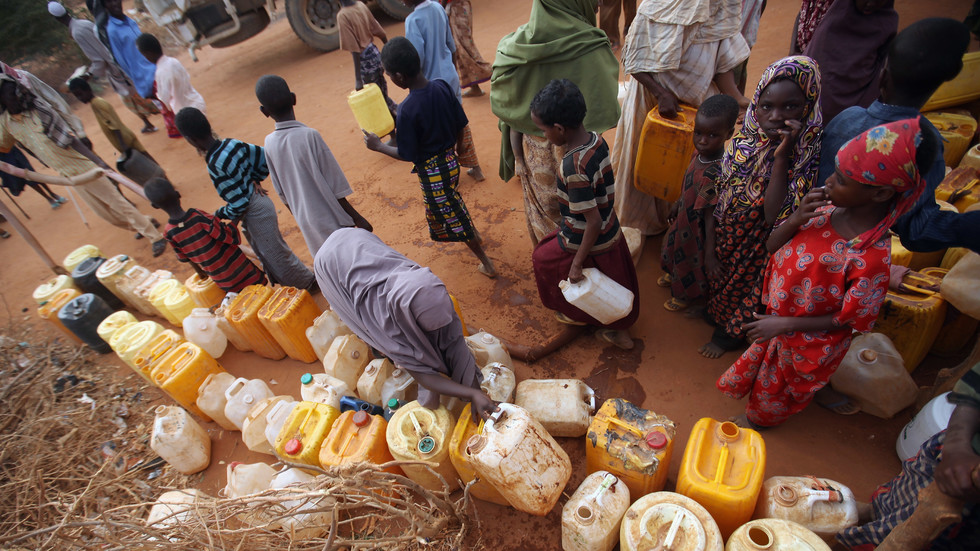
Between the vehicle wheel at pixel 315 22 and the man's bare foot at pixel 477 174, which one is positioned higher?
the vehicle wheel at pixel 315 22

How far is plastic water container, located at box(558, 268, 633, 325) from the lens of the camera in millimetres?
2504

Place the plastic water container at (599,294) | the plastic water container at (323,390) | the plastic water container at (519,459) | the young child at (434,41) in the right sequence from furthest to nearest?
the young child at (434,41), the plastic water container at (323,390), the plastic water container at (599,294), the plastic water container at (519,459)

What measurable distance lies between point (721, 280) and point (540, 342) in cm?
124

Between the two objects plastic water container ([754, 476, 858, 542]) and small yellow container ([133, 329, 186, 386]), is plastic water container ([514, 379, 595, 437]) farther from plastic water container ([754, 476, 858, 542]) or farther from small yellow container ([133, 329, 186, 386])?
small yellow container ([133, 329, 186, 386])

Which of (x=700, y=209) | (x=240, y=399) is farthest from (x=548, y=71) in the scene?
(x=240, y=399)

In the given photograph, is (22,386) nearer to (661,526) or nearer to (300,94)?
(661,526)

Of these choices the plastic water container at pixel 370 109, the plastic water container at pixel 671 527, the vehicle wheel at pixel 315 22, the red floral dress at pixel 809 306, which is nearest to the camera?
the plastic water container at pixel 671 527

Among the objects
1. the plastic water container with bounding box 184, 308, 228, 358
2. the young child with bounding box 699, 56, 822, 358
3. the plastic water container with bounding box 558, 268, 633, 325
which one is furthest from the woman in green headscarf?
the plastic water container with bounding box 184, 308, 228, 358

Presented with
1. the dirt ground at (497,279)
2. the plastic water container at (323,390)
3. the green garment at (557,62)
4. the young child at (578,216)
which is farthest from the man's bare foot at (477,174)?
the plastic water container at (323,390)

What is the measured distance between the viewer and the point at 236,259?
3557 millimetres

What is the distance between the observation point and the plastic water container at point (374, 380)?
2658 millimetres

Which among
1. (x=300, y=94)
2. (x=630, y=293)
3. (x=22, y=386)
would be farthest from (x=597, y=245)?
(x=300, y=94)

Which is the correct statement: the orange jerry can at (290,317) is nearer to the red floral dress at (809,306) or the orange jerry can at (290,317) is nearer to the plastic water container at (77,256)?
the plastic water container at (77,256)

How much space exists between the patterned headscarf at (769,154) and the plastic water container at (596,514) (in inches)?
57.1
